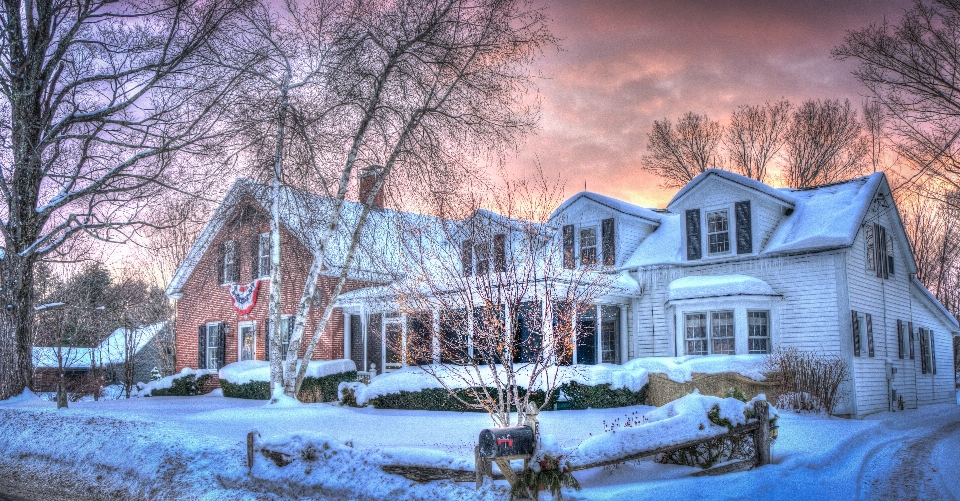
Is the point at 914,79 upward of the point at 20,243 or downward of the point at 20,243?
upward

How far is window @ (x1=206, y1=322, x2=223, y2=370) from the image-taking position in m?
26.8

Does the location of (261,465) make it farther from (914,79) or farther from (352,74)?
(914,79)

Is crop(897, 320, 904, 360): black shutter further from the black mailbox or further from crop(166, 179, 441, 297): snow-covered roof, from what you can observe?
the black mailbox

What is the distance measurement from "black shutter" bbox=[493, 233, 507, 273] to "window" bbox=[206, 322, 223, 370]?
17.1 meters

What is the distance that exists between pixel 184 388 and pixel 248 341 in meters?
2.80

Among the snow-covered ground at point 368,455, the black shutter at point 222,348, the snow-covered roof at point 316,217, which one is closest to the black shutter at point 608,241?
the snow-covered roof at point 316,217

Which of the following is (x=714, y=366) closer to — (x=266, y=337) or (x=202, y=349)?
(x=266, y=337)

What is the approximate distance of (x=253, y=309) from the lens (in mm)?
25297

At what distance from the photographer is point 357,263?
24.0m

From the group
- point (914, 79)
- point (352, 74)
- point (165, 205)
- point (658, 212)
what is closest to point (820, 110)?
point (658, 212)

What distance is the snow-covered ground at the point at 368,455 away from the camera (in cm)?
811

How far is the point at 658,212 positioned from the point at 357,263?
34.2ft

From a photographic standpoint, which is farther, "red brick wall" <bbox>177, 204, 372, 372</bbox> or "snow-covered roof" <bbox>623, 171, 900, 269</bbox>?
"red brick wall" <bbox>177, 204, 372, 372</bbox>

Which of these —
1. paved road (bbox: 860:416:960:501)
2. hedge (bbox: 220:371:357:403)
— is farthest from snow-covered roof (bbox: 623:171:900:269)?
hedge (bbox: 220:371:357:403)
